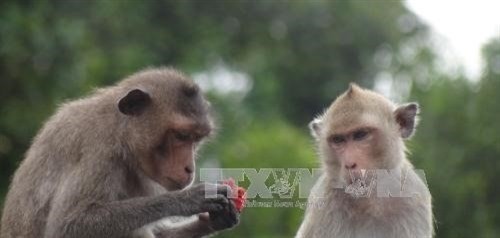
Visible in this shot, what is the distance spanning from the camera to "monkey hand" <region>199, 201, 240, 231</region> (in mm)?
7396

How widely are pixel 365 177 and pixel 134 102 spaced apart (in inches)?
62.7

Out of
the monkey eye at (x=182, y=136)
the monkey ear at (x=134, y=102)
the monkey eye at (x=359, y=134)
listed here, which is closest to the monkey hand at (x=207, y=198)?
the monkey eye at (x=182, y=136)

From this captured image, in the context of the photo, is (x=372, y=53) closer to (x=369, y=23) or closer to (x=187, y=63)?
(x=369, y=23)

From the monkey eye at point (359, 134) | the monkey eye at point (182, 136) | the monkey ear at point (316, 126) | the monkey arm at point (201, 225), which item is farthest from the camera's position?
the monkey ear at point (316, 126)

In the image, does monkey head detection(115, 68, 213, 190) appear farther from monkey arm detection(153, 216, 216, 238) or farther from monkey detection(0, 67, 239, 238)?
monkey arm detection(153, 216, 216, 238)

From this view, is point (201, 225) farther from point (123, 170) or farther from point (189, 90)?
point (189, 90)

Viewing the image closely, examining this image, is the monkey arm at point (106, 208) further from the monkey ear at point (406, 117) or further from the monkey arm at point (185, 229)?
the monkey ear at point (406, 117)

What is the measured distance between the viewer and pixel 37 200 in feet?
25.2

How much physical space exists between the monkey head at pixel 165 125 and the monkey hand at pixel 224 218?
0.29m

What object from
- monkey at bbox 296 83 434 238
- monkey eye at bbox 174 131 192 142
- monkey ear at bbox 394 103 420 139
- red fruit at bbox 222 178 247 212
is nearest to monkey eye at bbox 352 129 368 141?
monkey at bbox 296 83 434 238

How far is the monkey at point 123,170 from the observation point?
290 inches

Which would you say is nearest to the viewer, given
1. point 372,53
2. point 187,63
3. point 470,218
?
point 470,218

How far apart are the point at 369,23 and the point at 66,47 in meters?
31.8

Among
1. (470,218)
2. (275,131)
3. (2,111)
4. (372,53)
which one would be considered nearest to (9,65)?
(2,111)
